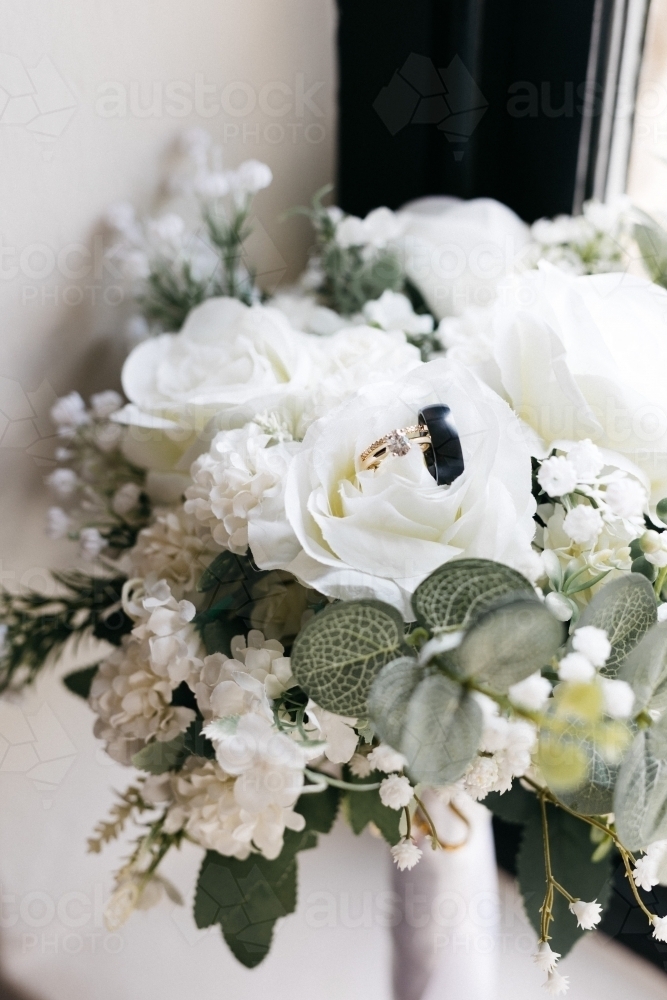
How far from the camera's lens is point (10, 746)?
2.15 ft

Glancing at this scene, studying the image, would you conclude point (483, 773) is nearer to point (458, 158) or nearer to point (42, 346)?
point (42, 346)

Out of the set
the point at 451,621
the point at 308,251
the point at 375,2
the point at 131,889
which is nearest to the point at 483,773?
the point at 451,621

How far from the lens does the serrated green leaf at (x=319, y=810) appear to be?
1.62ft

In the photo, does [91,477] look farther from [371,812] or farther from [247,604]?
[371,812]

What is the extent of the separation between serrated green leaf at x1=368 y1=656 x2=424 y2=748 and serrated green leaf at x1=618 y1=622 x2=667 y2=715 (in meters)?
0.10

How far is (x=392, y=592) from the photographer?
1.17 ft

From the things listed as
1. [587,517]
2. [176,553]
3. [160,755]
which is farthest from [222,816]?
[587,517]

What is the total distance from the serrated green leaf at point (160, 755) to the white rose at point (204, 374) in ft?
0.68

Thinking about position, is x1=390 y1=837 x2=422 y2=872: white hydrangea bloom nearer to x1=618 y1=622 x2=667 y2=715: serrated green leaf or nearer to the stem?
the stem

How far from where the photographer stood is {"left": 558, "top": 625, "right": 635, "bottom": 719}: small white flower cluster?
11.7 inches

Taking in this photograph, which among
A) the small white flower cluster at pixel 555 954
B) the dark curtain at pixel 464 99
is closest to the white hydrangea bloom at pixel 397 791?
the small white flower cluster at pixel 555 954

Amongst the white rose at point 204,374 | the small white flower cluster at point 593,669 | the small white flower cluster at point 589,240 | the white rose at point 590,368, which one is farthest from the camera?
the small white flower cluster at point 589,240

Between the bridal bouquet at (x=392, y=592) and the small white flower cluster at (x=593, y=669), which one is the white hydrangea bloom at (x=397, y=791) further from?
the small white flower cluster at (x=593, y=669)

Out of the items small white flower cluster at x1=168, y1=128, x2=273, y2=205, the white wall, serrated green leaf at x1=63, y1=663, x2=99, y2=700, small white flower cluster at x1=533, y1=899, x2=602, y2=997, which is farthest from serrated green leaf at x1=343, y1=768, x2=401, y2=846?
small white flower cluster at x1=168, y1=128, x2=273, y2=205
